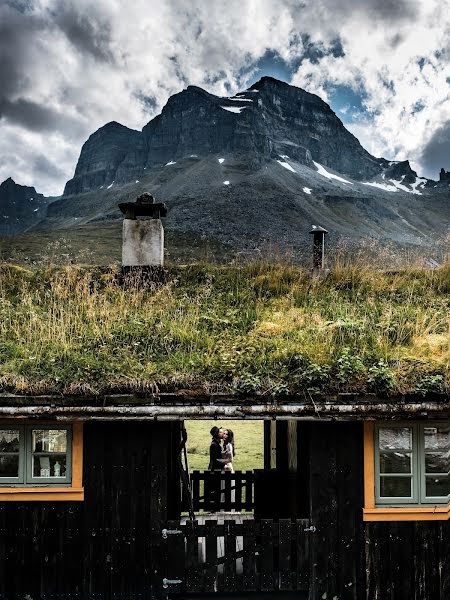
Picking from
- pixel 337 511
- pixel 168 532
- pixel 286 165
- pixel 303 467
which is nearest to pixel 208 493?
pixel 303 467

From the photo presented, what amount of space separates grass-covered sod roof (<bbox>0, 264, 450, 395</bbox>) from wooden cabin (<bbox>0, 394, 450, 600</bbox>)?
0.63m

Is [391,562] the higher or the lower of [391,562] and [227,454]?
the lower

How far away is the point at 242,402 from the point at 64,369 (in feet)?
7.38

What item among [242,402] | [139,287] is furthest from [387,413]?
[139,287]

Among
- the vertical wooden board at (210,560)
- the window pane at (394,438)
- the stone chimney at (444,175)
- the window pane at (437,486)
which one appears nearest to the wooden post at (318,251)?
the window pane at (394,438)

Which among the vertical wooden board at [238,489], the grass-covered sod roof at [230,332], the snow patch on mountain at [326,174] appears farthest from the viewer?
the snow patch on mountain at [326,174]

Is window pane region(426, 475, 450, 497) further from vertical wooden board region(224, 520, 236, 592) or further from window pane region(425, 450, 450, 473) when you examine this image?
vertical wooden board region(224, 520, 236, 592)

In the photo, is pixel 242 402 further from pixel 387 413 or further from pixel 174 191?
pixel 174 191

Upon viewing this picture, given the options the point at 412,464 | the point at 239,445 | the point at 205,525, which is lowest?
the point at 239,445

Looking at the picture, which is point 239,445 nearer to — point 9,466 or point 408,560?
point 408,560

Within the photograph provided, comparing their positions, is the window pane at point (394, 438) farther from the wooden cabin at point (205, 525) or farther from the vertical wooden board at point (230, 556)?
the vertical wooden board at point (230, 556)

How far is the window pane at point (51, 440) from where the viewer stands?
7.22m

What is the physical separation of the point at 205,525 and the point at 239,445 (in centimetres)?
1408

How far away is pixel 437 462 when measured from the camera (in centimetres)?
725
